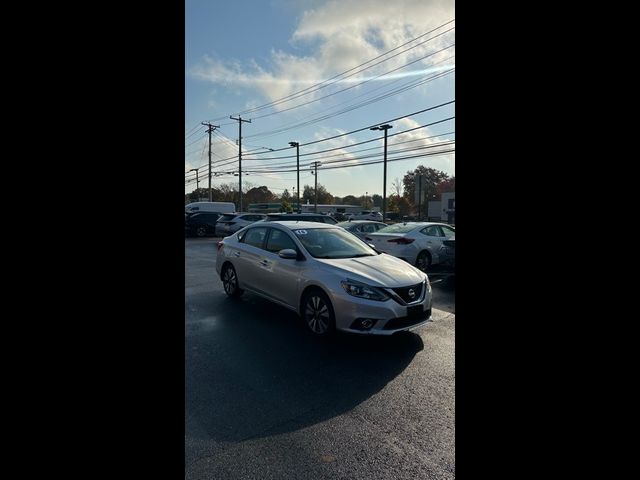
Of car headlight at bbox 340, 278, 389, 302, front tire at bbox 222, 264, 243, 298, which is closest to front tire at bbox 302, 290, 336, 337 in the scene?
car headlight at bbox 340, 278, 389, 302

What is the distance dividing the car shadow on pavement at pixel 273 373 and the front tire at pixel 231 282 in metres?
1.31

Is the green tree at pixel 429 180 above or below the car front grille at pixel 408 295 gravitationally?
above

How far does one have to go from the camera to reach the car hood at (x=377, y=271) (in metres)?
4.97

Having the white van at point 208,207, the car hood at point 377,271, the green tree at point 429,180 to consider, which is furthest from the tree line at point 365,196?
the car hood at point 377,271

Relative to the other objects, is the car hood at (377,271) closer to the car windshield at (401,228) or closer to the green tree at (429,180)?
the car windshield at (401,228)

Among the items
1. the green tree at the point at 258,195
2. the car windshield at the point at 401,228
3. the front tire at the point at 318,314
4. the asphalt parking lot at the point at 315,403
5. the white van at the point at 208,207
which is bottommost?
the asphalt parking lot at the point at 315,403

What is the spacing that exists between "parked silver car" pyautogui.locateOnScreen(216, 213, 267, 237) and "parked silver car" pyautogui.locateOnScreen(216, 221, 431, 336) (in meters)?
16.4
